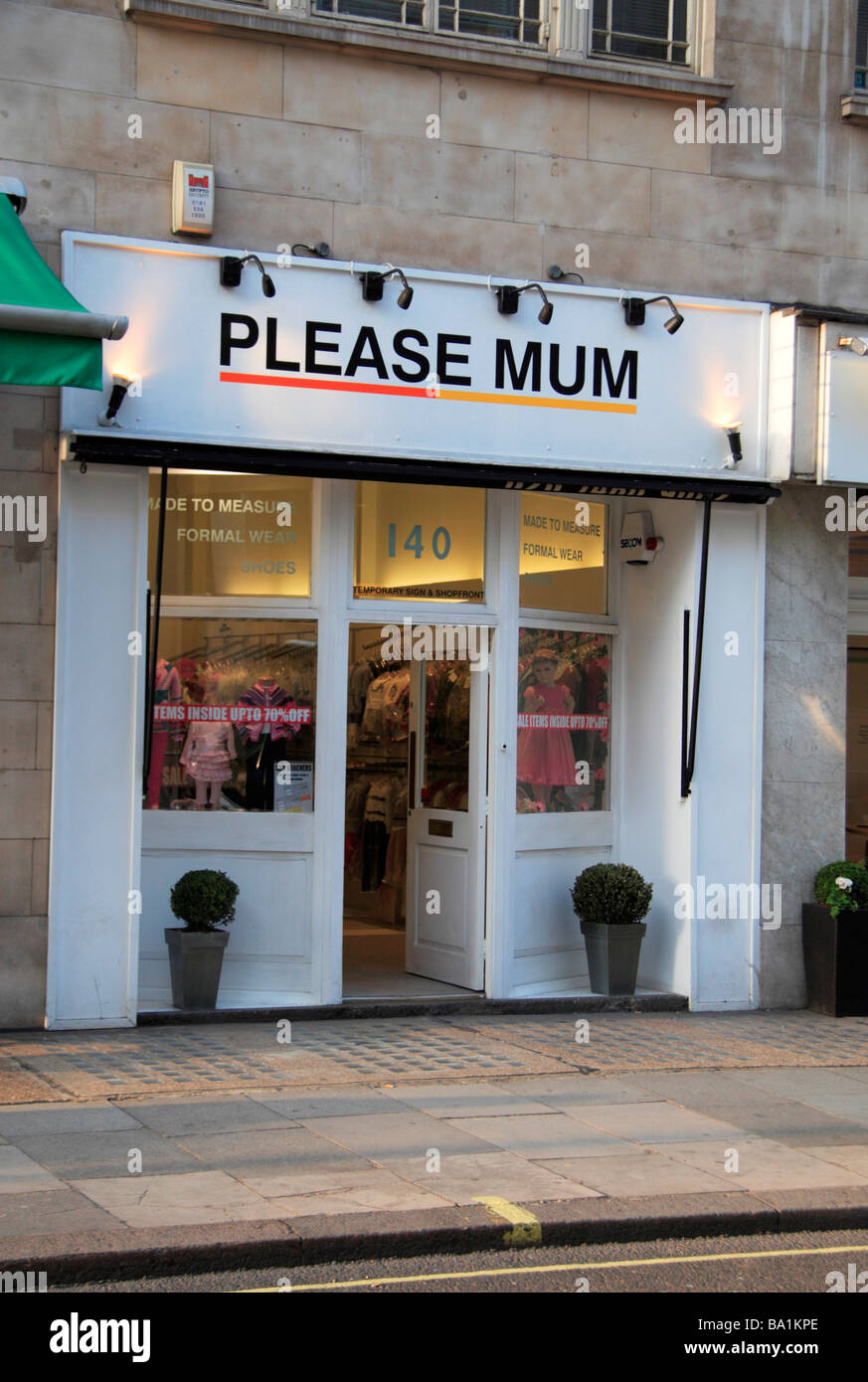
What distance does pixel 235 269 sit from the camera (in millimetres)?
9430

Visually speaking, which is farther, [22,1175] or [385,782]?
[385,782]

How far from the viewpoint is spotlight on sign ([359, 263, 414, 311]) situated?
32.1 feet

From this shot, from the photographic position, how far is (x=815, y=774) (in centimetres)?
1109

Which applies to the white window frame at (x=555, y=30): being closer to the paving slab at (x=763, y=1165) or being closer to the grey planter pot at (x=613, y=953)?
the grey planter pot at (x=613, y=953)

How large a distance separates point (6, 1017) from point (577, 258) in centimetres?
607

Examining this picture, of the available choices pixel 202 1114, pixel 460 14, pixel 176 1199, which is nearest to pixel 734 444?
pixel 460 14

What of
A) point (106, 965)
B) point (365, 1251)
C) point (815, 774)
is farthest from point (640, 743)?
point (365, 1251)

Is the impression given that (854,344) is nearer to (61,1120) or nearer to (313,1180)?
(313,1180)

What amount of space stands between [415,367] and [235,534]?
62.4 inches

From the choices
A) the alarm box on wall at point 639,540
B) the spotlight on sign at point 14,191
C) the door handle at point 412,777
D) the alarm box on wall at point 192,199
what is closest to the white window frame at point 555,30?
the alarm box on wall at point 192,199

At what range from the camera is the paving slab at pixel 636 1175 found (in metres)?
6.53

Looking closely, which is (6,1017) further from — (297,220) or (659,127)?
(659,127)

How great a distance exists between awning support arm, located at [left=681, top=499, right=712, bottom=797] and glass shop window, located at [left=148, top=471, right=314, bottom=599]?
105 inches

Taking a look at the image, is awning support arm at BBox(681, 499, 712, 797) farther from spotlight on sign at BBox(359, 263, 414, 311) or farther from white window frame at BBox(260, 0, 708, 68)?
white window frame at BBox(260, 0, 708, 68)
